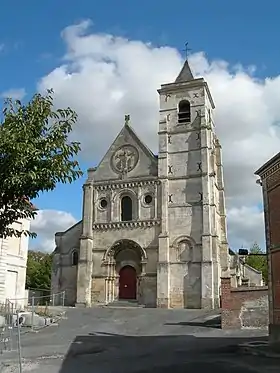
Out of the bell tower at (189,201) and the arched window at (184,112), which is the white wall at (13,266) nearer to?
the bell tower at (189,201)

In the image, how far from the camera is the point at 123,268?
127 feet

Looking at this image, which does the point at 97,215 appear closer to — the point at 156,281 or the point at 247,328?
the point at 156,281

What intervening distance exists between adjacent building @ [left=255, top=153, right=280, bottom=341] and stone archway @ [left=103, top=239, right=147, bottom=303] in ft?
68.8

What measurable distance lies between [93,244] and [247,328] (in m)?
20.2

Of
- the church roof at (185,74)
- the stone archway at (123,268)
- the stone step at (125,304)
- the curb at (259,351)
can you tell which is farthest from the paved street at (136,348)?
the church roof at (185,74)

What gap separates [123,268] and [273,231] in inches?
921

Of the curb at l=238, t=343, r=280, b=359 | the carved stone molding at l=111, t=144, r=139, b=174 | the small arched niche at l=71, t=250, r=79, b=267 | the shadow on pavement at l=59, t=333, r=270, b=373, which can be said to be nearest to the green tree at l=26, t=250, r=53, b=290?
the small arched niche at l=71, t=250, r=79, b=267

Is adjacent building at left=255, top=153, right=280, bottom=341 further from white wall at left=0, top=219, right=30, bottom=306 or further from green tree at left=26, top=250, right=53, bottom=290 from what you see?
green tree at left=26, top=250, right=53, bottom=290

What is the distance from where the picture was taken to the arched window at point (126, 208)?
39.6m

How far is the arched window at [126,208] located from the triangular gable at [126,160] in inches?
Result: 83.7

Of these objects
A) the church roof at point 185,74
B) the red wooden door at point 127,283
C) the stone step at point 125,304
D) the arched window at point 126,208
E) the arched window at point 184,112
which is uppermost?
the church roof at point 185,74

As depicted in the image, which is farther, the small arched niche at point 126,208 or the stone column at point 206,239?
the small arched niche at point 126,208

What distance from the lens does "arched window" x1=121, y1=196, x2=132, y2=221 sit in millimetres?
39641

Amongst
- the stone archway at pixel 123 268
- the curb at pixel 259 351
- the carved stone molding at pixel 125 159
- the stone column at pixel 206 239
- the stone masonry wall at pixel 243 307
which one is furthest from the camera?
the carved stone molding at pixel 125 159
